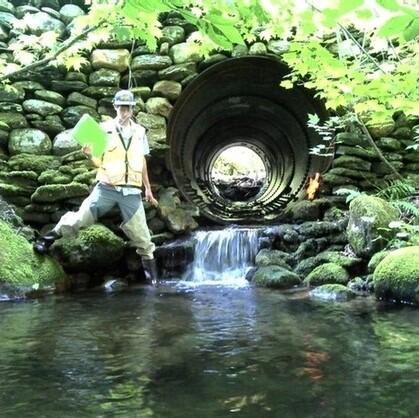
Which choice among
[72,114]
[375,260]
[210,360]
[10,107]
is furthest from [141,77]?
[210,360]

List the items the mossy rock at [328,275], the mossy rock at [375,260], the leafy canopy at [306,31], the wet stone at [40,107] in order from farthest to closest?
1. the wet stone at [40,107]
2. the mossy rock at [328,275]
3. the mossy rock at [375,260]
4. the leafy canopy at [306,31]

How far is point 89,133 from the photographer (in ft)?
2.39

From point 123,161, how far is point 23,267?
2075 millimetres

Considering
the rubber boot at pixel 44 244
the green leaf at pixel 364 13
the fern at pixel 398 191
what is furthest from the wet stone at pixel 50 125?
the green leaf at pixel 364 13

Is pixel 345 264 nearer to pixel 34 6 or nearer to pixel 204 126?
pixel 204 126

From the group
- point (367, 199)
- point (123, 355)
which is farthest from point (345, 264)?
point (123, 355)

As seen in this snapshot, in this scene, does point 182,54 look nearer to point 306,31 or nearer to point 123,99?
point 123,99

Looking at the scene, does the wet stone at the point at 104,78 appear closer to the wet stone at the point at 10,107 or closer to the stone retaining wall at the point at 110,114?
the stone retaining wall at the point at 110,114

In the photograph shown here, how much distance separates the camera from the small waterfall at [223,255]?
764cm

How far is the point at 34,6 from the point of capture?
962cm

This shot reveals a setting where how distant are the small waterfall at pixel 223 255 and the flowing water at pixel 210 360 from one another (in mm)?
2334

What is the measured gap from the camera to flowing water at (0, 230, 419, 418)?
244 cm

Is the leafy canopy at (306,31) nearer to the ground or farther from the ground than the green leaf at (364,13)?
farther from the ground

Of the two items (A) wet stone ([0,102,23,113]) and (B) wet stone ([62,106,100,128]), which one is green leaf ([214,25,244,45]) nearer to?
(B) wet stone ([62,106,100,128])
